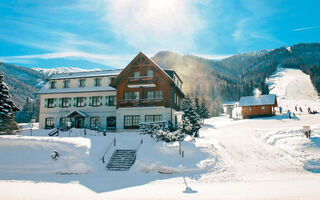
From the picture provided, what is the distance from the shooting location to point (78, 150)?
18328 mm

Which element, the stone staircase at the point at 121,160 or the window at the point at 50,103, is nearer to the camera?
the stone staircase at the point at 121,160

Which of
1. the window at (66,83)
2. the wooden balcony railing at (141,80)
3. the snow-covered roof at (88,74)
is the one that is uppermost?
the snow-covered roof at (88,74)

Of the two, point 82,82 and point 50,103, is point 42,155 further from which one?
point 50,103

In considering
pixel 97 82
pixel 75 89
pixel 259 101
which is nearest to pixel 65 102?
pixel 75 89

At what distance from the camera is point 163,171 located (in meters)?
15.9

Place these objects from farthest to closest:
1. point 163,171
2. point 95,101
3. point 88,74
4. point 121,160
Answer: point 88,74 → point 95,101 → point 121,160 → point 163,171

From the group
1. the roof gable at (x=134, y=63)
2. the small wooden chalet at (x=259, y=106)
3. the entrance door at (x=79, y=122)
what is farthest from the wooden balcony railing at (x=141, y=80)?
the small wooden chalet at (x=259, y=106)

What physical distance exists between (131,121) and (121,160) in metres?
11.8

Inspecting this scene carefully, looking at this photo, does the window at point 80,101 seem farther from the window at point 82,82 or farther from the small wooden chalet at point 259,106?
the small wooden chalet at point 259,106

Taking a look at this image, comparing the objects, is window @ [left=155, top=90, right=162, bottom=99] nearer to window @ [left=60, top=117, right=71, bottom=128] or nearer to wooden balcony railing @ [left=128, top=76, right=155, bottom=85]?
wooden balcony railing @ [left=128, top=76, right=155, bottom=85]

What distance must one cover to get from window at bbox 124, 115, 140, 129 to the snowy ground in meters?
6.79

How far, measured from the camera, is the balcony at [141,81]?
29.1 m

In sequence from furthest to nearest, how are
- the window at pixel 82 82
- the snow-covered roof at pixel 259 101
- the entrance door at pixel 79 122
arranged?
the snow-covered roof at pixel 259 101
the window at pixel 82 82
the entrance door at pixel 79 122

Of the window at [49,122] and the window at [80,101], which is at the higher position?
the window at [80,101]
